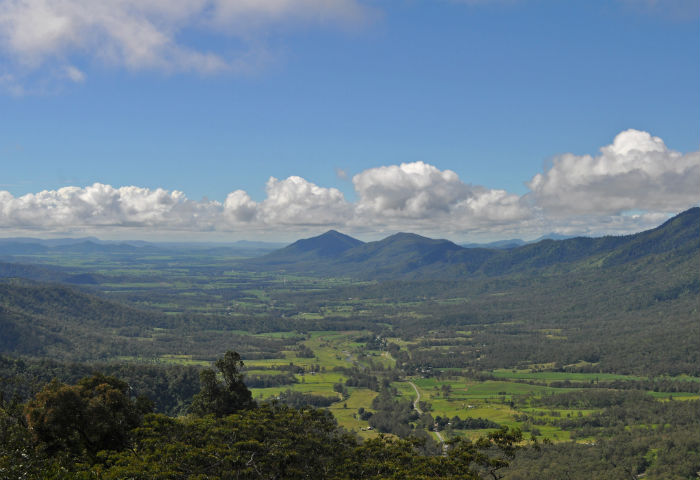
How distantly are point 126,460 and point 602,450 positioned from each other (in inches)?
5141

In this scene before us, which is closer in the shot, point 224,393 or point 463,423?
point 224,393

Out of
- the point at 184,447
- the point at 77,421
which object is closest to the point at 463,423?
the point at 184,447

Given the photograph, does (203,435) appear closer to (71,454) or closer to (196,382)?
(71,454)

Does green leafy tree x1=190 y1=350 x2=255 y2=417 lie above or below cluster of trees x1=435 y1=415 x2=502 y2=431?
above

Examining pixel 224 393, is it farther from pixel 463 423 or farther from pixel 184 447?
pixel 463 423

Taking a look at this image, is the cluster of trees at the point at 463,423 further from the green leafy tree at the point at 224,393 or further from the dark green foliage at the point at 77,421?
the dark green foliage at the point at 77,421

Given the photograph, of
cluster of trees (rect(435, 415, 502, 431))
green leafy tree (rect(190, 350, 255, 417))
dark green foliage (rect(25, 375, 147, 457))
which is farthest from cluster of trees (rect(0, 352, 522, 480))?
cluster of trees (rect(435, 415, 502, 431))

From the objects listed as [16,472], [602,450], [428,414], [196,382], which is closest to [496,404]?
[428,414]

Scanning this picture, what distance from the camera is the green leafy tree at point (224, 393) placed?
7356 cm

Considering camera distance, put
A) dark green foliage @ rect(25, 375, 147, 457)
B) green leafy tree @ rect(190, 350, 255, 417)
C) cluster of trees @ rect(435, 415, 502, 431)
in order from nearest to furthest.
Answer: dark green foliage @ rect(25, 375, 147, 457)
green leafy tree @ rect(190, 350, 255, 417)
cluster of trees @ rect(435, 415, 502, 431)

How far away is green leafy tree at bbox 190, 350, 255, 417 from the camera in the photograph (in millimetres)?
73562

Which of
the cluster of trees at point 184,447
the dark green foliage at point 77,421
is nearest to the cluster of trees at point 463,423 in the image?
the cluster of trees at point 184,447

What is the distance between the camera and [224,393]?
249 ft

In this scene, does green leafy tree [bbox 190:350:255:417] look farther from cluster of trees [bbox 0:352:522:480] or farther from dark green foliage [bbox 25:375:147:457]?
dark green foliage [bbox 25:375:147:457]
